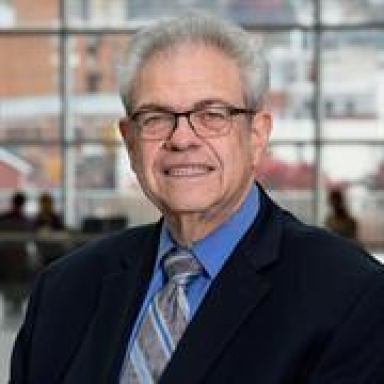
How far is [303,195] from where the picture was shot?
57.5 feet

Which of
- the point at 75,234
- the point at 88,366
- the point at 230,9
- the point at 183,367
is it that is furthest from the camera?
the point at 230,9

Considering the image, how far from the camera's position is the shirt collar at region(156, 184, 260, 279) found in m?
1.72

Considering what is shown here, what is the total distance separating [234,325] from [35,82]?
53.1 ft

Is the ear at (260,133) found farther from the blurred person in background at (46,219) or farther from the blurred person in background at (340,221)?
the blurred person in background at (46,219)

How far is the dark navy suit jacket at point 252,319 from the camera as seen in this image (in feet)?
5.23

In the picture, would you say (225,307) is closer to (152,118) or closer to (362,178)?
(152,118)

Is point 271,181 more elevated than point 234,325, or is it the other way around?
point 234,325

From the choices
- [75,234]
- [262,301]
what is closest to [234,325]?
[262,301]

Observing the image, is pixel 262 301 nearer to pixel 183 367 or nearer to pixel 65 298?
pixel 183 367

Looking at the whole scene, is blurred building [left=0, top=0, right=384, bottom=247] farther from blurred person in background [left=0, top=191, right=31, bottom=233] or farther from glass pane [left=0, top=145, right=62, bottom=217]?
blurred person in background [left=0, top=191, right=31, bottom=233]

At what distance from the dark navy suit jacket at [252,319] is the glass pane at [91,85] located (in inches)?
604

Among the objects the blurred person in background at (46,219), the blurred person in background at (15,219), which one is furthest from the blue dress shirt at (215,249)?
the blurred person in background at (15,219)

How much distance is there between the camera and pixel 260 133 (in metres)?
1.76

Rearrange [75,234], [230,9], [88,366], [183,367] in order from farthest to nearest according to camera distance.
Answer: [230,9] → [75,234] → [88,366] → [183,367]
